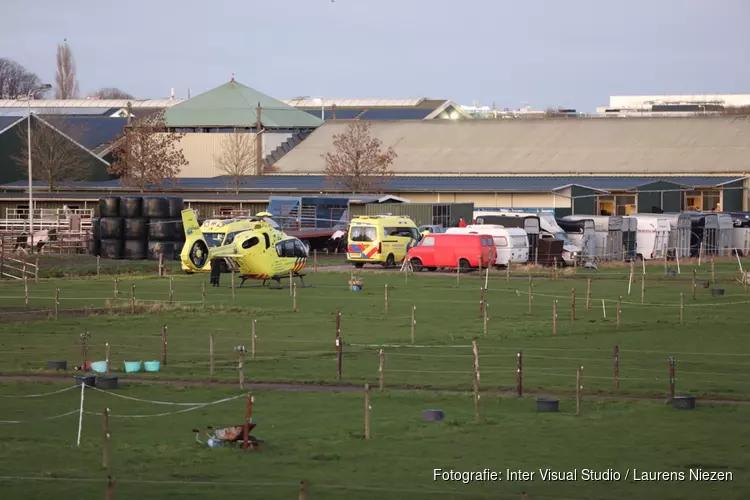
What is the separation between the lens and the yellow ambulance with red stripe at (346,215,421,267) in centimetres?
6309

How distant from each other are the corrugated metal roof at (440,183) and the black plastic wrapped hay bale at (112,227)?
104 feet

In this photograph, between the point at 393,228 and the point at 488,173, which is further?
the point at 488,173

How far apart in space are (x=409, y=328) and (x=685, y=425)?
52.1ft

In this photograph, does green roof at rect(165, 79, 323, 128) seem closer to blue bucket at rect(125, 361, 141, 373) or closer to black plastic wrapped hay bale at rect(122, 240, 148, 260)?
black plastic wrapped hay bale at rect(122, 240, 148, 260)

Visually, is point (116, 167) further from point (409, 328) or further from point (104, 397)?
point (104, 397)

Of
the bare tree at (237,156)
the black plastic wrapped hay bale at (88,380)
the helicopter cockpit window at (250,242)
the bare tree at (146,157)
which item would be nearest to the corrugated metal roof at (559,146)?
the bare tree at (237,156)

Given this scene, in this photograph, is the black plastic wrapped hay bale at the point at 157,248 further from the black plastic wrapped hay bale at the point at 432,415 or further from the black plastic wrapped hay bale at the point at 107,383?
the black plastic wrapped hay bale at the point at 432,415

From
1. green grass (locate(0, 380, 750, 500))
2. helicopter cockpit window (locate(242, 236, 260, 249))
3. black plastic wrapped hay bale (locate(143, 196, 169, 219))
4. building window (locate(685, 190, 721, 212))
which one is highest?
building window (locate(685, 190, 721, 212))

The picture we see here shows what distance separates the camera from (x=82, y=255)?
69438mm

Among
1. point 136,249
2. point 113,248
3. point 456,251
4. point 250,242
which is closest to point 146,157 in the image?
point 113,248

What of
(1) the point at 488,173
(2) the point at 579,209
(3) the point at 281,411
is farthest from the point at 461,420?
(1) the point at 488,173

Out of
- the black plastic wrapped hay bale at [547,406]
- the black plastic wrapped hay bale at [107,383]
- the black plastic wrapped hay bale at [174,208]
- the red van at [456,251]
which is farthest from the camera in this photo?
the black plastic wrapped hay bale at [174,208]

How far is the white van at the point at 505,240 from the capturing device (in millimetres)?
61844

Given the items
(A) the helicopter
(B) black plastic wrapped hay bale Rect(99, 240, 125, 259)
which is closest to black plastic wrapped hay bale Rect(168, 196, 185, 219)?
(B) black plastic wrapped hay bale Rect(99, 240, 125, 259)
